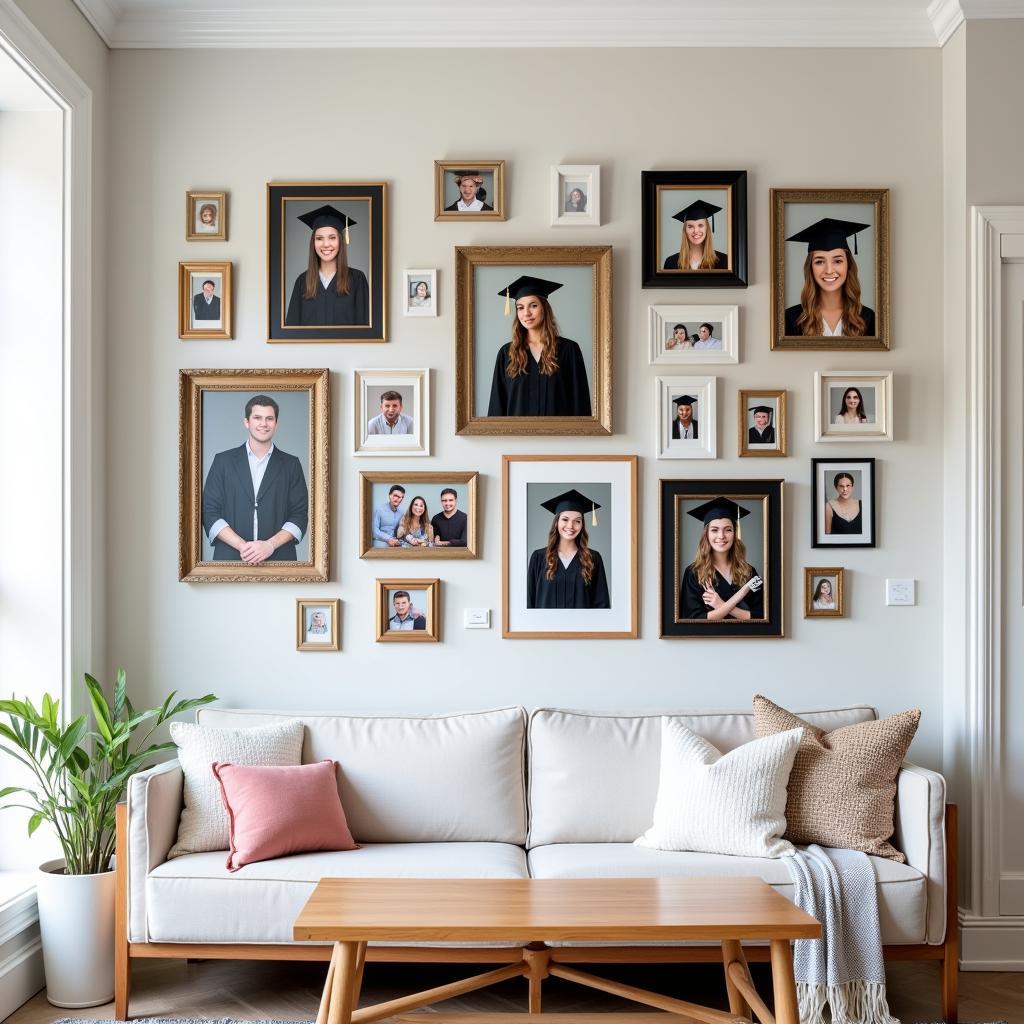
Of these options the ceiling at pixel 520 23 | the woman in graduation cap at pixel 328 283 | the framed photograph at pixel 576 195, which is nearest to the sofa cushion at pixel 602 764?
the woman in graduation cap at pixel 328 283

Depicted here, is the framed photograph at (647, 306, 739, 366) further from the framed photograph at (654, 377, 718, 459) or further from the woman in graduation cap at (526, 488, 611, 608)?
the woman in graduation cap at (526, 488, 611, 608)

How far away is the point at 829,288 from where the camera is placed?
3.57 metres

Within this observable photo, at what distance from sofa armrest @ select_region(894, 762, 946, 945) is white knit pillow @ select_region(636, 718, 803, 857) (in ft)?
1.14

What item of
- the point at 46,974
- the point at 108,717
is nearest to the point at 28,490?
the point at 108,717

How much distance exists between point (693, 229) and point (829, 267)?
489 millimetres

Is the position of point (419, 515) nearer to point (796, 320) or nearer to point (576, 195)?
point (576, 195)

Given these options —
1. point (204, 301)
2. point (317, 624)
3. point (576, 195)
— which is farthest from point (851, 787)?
point (204, 301)

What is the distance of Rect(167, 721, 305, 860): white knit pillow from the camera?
3008 mm

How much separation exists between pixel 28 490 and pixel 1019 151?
3.42m

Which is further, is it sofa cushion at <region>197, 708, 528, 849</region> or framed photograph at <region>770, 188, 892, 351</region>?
framed photograph at <region>770, 188, 892, 351</region>

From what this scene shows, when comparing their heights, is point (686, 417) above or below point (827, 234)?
below

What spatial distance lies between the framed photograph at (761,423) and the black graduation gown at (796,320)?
0.68ft

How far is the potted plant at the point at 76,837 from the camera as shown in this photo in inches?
118

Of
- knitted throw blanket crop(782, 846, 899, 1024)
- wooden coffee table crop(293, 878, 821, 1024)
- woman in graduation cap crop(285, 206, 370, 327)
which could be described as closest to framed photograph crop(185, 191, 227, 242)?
woman in graduation cap crop(285, 206, 370, 327)
